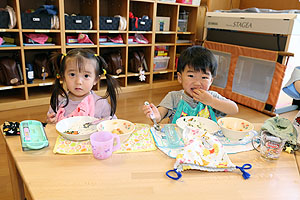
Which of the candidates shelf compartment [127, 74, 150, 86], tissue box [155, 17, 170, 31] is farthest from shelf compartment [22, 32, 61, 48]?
tissue box [155, 17, 170, 31]

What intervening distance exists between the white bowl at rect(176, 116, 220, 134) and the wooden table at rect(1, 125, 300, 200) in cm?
20

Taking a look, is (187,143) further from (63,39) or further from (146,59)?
(146,59)

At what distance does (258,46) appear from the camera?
9.65 ft

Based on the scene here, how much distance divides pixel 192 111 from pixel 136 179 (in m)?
0.64

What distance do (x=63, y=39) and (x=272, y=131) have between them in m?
2.40

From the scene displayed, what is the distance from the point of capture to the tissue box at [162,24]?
11.7 feet

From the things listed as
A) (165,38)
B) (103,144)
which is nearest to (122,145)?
(103,144)

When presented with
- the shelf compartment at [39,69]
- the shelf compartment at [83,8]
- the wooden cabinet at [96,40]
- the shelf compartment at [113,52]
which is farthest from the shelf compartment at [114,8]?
the shelf compartment at [39,69]

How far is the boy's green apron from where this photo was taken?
1281 mm

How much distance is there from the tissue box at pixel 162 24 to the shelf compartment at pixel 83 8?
0.97 meters

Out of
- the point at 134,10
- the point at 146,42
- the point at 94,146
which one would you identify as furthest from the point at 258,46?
the point at 94,146

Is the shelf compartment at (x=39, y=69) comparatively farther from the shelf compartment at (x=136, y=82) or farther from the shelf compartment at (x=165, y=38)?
the shelf compartment at (x=165, y=38)

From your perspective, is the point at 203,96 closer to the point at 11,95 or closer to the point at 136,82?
the point at 11,95

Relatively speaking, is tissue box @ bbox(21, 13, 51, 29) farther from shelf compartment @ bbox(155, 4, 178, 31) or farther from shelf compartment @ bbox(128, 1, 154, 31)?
shelf compartment @ bbox(155, 4, 178, 31)
